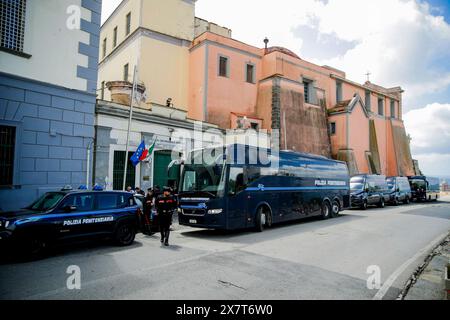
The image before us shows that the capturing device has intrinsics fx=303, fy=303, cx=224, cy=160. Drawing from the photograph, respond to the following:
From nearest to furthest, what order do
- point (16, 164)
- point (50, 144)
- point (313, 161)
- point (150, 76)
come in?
point (16, 164), point (50, 144), point (313, 161), point (150, 76)

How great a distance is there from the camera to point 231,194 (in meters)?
11.1

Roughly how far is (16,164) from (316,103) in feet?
91.3

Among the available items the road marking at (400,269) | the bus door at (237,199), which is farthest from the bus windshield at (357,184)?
the bus door at (237,199)

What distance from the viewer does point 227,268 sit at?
6.75 m

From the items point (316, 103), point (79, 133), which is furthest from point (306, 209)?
point (316, 103)

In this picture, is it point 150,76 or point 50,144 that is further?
point 150,76

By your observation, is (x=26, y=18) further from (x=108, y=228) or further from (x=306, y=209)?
(x=306, y=209)

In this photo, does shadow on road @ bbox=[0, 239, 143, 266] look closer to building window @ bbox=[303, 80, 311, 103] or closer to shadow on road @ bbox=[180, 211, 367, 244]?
shadow on road @ bbox=[180, 211, 367, 244]

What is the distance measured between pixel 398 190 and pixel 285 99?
44.4ft

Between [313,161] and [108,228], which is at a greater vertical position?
[313,161]

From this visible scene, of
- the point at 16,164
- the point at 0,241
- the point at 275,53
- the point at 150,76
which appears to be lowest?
the point at 0,241

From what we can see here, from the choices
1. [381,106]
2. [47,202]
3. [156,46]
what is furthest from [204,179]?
[381,106]

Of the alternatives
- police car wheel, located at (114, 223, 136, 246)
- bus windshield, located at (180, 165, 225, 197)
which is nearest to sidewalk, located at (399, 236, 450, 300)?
bus windshield, located at (180, 165, 225, 197)

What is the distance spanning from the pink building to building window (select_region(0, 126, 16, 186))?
47.0 feet
